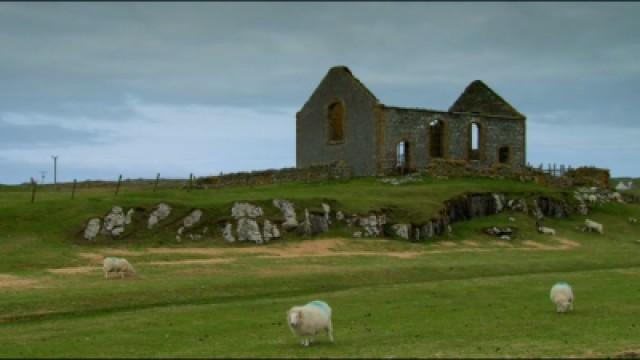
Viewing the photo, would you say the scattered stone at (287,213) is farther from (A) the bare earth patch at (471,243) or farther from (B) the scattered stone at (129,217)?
(A) the bare earth patch at (471,243)

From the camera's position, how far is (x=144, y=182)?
96188 mm

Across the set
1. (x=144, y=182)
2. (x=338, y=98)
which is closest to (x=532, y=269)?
(x=338, y=98)

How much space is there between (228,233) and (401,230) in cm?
1211

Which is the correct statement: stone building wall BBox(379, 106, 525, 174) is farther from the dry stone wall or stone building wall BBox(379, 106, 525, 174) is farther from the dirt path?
the dirt path

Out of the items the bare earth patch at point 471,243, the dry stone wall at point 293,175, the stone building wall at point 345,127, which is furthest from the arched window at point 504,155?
the bare earth patch at point 471,243

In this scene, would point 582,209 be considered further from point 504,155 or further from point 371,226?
point 371,226

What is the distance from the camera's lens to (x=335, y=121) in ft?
271

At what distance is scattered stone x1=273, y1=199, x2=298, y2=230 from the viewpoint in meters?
56.3

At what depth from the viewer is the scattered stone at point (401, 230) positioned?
58688 millimetres

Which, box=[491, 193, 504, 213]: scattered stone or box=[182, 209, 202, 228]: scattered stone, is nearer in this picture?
box=[182, 209, 202, 228]: scattered stone

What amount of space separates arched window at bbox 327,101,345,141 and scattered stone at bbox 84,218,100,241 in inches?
1287

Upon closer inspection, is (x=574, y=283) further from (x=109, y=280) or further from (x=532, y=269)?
(x=109, y=280)

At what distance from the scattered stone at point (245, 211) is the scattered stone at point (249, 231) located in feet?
2.18

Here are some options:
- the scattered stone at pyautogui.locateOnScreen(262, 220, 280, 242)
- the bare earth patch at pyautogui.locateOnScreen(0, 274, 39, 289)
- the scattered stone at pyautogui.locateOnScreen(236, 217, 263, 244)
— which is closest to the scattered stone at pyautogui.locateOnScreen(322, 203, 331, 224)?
the scattered stone at pyautogui.locateOnScreen(262, 220, 280, 242)
